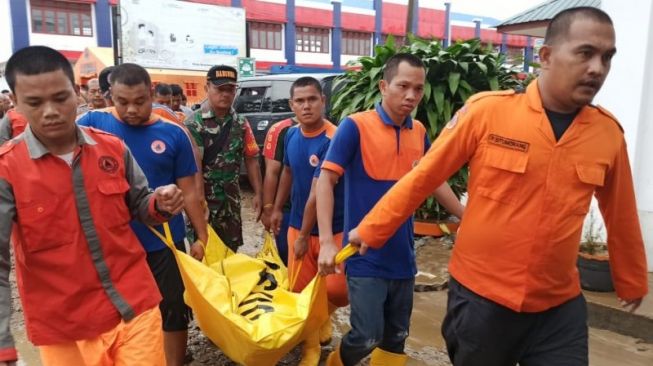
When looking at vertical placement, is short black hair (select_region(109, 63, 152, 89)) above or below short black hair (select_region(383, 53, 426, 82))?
below

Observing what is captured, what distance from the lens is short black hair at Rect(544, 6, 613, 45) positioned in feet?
5.82

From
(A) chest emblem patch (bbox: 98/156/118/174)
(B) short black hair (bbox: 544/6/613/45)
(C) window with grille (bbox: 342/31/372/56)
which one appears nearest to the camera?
(B) short black hair (bbox: 544/6/613/45)

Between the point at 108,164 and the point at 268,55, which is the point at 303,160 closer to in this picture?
the point at 108,164

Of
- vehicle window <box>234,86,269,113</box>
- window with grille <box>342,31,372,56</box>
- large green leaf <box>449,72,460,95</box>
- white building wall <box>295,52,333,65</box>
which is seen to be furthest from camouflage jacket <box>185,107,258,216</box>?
window with grille <box>342,31,372,56</box>

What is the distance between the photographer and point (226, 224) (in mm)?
4027

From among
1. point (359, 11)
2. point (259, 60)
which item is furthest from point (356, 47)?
point (259, 60)

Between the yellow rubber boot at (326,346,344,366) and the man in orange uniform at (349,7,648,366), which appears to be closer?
the man in orange uniform at (349,7,648,366)

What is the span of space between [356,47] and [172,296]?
3174cm

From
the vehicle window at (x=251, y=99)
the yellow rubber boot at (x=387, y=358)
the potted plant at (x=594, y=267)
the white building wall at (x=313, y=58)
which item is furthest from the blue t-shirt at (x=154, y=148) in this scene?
the white building wall at (x=313, y=58)

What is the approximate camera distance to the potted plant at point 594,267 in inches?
160

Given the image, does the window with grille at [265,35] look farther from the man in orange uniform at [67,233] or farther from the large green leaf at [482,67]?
the man in orange uniform at [67,233]

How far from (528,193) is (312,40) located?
3063cm

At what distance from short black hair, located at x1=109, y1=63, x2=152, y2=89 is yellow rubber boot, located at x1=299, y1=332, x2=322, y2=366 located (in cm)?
179

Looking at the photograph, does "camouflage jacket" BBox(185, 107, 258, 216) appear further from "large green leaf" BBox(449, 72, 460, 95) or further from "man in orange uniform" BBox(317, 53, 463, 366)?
"large green leaf" BBox(449, 72, 460, 95)
